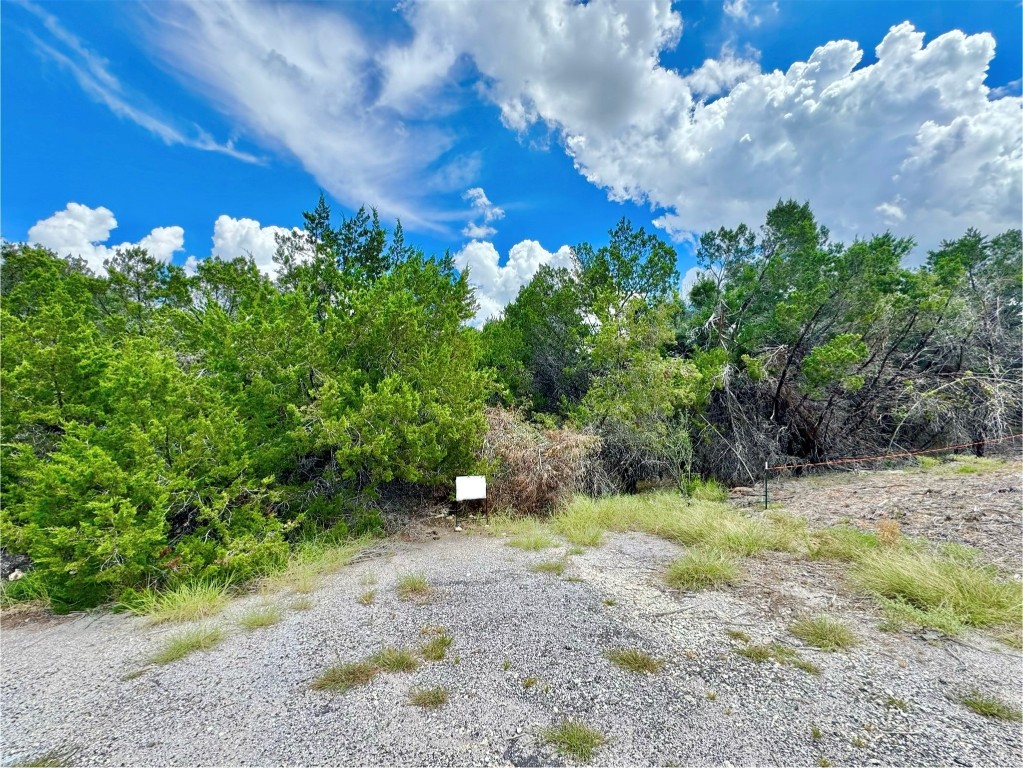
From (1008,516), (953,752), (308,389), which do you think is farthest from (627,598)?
(1008,516)

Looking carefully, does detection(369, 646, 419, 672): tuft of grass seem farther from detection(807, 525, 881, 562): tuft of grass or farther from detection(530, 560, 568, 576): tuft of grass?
detection(807, 525, 881, 562): tuft of grass

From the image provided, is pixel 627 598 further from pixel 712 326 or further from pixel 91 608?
pixel 712 326

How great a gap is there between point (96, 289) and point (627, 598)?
15575 millimetres

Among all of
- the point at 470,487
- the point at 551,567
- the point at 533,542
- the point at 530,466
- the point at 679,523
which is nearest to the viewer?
the point at 551,567

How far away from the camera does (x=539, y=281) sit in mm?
12539

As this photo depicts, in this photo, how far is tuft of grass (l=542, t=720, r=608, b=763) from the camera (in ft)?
7.07

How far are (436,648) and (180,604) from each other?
8.77 feet

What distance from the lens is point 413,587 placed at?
4.36 meters

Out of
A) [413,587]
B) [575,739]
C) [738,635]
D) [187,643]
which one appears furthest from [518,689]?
[187,643]

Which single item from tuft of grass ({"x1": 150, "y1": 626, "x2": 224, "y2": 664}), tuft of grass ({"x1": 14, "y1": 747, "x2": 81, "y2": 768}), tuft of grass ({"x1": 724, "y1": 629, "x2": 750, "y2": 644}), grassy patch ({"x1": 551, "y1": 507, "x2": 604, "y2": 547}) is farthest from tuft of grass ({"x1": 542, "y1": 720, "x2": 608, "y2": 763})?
grassy patch ({"x1": 551, "y1": 507, "x2": 604, "y2": 547})

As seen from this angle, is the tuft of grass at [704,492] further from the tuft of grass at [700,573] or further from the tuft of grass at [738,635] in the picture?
Result: the tuft of grass at [738,635]

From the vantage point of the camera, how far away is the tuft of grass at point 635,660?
2.85m

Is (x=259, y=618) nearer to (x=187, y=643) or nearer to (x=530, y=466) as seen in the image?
(x=187, y=643)

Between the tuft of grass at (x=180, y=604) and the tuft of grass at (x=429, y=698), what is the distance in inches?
99.8
